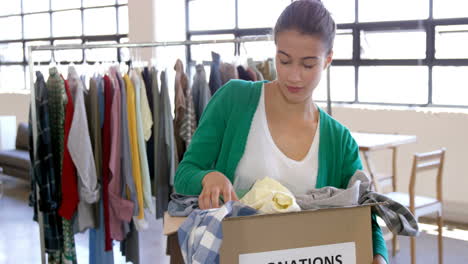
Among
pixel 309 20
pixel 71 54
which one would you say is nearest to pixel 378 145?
pixel 309 20

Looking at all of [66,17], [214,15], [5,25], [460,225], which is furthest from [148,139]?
[5,25]

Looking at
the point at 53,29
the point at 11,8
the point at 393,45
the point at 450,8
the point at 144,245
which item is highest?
the point at 11,8

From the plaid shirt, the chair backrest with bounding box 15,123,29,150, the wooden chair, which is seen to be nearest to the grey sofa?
the chair backrest with bounding box 15,123,29,150

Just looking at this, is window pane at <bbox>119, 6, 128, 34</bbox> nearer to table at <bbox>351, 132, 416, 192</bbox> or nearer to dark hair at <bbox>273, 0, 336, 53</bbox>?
table at <bbox>351, 132, 416, 192</bbox>

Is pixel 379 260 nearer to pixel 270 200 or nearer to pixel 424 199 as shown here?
pixel 270 200

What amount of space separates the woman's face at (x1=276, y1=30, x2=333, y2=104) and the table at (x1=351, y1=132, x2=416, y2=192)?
8.73ft

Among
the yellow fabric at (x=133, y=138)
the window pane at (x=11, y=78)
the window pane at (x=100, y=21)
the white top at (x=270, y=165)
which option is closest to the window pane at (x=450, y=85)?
the yellow fabric at (x=133, y=138)

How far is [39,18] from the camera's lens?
8820 mm

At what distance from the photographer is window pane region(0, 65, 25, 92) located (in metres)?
9.13

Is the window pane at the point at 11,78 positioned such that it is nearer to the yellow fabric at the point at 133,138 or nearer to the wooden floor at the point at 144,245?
the wooden floor at the point at 144,245

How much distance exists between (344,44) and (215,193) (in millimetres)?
4750

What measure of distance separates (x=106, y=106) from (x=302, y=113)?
1.91m

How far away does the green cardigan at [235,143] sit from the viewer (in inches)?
50.4

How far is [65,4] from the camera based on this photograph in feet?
27.8
